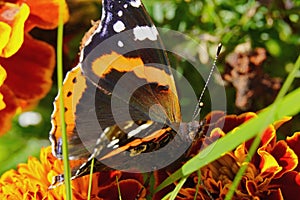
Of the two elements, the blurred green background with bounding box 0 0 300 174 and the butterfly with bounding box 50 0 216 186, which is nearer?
the butterfly with bounding box 50 0 216 186

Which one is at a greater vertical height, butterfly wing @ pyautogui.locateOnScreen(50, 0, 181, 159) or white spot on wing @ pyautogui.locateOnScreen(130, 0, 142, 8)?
white spot on wing @ pyautogui.locateOnScreen(130, 0, 142, 8)

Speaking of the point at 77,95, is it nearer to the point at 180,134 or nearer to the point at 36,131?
the point at 180,134

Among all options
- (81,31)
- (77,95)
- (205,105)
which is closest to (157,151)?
(77,95)

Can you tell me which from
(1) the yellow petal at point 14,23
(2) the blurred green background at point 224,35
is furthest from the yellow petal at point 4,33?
(2) the blurred green background at point 224,35

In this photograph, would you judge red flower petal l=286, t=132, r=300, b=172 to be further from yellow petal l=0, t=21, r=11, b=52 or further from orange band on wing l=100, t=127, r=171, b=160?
yellow petal l=0, t=21, r=11, b=52

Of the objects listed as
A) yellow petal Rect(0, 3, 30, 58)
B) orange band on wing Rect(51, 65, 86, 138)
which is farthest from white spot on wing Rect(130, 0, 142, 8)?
yellow petal Rect(0, 3, 30, 58)
